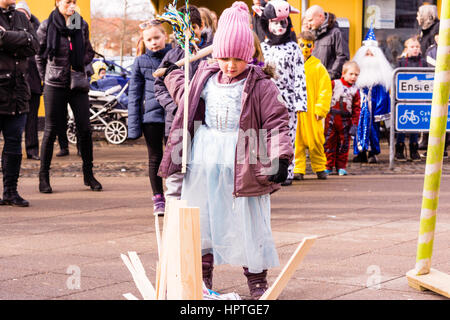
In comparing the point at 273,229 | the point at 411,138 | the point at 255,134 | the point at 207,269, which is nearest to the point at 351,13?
the point at 411,138

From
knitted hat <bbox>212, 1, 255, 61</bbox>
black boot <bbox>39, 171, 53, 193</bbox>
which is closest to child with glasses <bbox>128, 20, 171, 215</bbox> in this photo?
black boot <bbox>39, 171, 53, 193</bbox>

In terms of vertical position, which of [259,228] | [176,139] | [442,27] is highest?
[442,27]

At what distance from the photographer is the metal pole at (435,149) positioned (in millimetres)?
5133

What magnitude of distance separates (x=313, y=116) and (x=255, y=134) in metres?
5.83

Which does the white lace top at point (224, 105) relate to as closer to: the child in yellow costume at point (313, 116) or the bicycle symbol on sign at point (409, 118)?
the child in yellow costume at point (313, 116)

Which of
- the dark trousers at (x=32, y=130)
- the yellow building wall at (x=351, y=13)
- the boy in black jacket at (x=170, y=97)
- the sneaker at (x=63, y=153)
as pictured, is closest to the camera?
the boy in black jacket at (x=170, y=97)

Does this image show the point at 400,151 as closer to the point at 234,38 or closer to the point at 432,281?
the point at 432,281

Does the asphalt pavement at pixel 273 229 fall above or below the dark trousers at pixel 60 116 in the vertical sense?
below

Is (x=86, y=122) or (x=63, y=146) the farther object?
(x=63, y=146)

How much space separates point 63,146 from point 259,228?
9.03 meters

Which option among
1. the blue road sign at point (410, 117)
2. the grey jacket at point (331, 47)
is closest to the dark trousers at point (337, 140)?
the grey jacket at point (331, 47)
